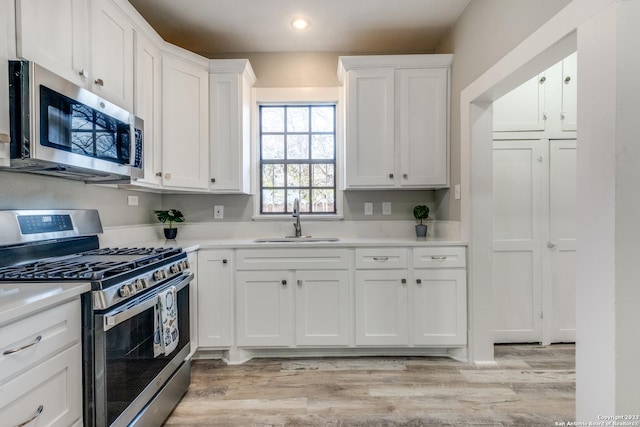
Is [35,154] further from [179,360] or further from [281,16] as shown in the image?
[281,16]

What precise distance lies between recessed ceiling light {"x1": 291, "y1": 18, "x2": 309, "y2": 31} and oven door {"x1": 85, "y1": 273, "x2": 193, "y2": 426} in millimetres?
2189

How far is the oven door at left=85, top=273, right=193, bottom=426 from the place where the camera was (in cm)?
125

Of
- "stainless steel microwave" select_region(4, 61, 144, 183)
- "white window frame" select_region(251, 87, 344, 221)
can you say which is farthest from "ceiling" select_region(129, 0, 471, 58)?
"stainless steel microwave" select_region(4, 61, 144, 183)

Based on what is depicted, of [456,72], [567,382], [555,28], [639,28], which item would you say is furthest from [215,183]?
[567,382]

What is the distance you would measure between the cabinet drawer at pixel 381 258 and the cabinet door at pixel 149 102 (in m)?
1.60

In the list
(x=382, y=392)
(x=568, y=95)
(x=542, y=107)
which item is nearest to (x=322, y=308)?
(x=382, y=392)

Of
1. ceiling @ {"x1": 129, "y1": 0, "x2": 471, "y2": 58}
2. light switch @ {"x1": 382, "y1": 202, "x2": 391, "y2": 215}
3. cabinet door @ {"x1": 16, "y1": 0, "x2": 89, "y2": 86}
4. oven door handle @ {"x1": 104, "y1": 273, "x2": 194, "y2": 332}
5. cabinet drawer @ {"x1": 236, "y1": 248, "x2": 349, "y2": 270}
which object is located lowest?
oven door handle @ {"x1": 104, "y1": 273, "x2": 194, "y2": 332}

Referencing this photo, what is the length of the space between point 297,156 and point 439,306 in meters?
1.86

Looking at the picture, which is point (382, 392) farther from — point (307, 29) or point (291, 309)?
point (307, 29)

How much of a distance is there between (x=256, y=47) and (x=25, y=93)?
2.13m

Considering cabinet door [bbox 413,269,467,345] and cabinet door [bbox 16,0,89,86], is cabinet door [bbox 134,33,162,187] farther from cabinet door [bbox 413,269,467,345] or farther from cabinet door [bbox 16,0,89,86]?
cabinet door [bbox 413,269,467,345]

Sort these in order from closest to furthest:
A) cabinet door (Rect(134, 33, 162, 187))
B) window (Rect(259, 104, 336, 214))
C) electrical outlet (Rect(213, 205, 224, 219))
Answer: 1. cabinet door (Rect(134, 33, 162, 187))
2. electrical outlet (Rect(213, 205, 224, 219))
3. window (Rect(259, 104, 336, 214))

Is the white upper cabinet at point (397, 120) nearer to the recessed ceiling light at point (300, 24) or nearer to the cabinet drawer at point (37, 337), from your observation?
the recessed ceiling light at point (300, 24)

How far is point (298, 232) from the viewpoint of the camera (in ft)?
9.65
